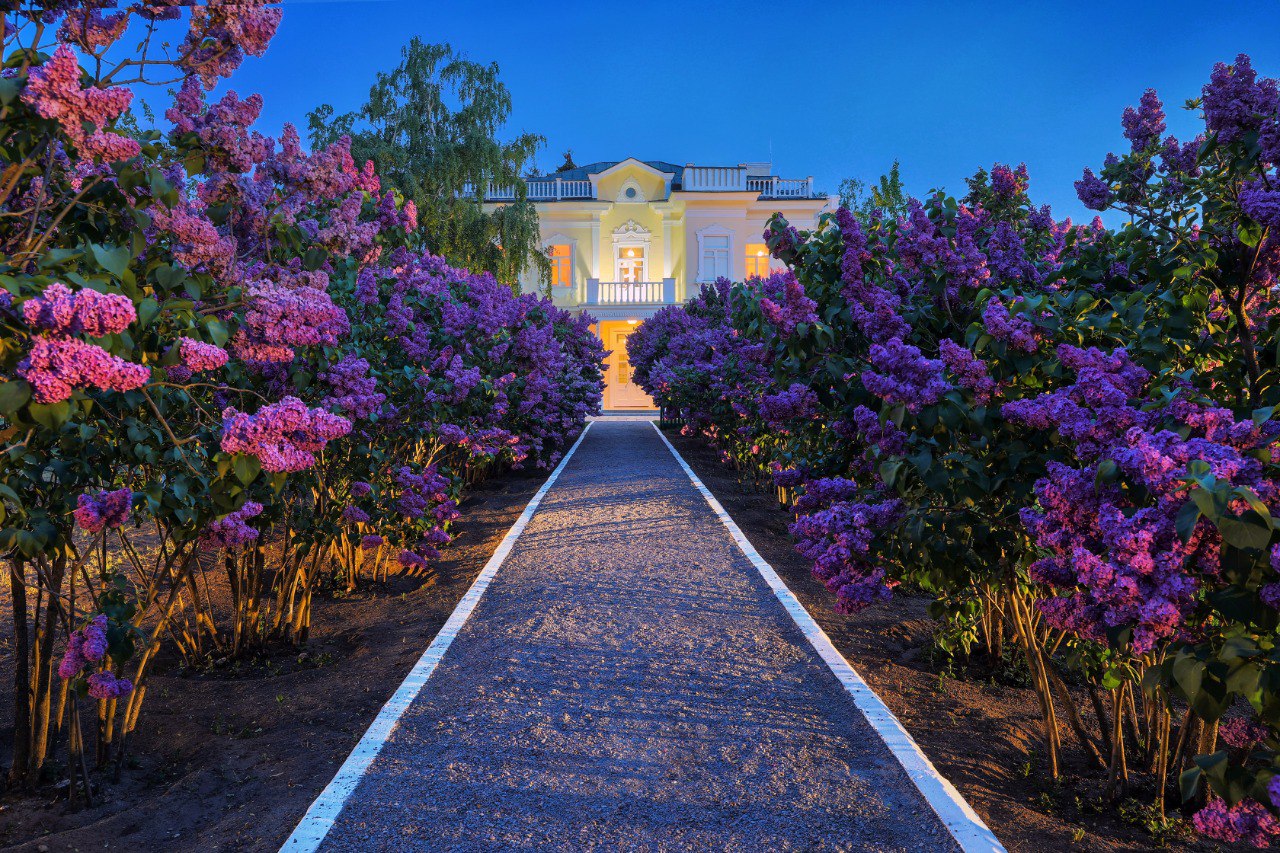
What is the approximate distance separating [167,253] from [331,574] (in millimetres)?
3592

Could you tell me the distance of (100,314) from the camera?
5.43 feet

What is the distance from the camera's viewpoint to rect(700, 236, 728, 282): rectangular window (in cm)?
3064

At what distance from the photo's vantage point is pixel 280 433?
2.11m

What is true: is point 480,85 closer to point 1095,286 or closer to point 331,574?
point 331,574

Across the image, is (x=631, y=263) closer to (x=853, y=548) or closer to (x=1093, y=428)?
(x=853, y=548)

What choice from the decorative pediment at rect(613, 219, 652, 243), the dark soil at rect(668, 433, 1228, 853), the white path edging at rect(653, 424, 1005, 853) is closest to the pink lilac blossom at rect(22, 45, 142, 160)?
the white path edging at rect(653, 424, 1005, 853)

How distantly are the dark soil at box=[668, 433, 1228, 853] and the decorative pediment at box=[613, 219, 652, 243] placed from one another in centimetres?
2692

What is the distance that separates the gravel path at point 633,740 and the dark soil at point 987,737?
11.0 inches

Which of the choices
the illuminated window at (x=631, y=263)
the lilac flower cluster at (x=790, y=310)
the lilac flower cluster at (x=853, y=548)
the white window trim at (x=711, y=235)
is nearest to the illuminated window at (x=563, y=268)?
the illuminated window at (x=631, y=263)

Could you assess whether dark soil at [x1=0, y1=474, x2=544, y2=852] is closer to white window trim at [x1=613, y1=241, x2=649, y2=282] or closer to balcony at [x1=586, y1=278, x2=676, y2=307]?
→ balcony at [x1=586, y1=278, x2=676, y2=307]

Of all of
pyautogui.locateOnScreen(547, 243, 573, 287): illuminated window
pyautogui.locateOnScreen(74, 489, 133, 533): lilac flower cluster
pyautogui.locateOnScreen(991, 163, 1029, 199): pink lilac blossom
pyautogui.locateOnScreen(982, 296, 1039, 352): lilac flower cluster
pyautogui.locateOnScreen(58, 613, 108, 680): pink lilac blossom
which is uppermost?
pyautogui.locateOnScreen(547, 243, 573, 287): illuminated window

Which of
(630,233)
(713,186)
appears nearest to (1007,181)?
(713,186)

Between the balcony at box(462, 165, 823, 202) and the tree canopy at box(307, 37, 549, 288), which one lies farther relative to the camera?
the balcony at box(462, 165, 823, 202)

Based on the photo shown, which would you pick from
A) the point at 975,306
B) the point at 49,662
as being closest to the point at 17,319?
the point at 49,662
